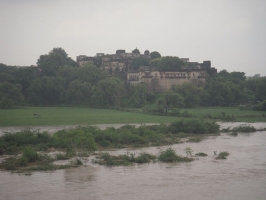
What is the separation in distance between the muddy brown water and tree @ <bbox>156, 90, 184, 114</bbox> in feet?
73.0

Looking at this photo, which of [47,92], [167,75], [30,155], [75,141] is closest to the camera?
[30,155]

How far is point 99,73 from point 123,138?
3450cm

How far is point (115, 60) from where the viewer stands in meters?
69.0

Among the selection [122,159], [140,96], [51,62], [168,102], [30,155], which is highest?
[51,62]

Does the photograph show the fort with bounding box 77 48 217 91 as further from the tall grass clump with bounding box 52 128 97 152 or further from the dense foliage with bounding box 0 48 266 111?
the tall grass clump with bounding box 52 128 97 152

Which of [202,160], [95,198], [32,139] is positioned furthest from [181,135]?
[95,198]

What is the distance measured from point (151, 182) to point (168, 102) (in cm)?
2887

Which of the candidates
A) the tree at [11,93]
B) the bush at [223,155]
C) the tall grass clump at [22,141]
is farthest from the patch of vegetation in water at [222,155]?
the tree at [11,93]

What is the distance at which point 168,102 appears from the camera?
149 ft

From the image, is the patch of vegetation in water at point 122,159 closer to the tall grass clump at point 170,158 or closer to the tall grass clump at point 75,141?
the tall grass clump at point 170,158

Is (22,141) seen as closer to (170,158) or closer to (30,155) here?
(30,155)

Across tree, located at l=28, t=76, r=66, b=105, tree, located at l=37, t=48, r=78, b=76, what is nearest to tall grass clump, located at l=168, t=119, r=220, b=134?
tree, located at l=28, t=76, r=66, b=105

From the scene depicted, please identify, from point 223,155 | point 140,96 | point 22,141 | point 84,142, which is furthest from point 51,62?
point 223,155

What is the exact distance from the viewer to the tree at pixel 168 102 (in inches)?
1732
